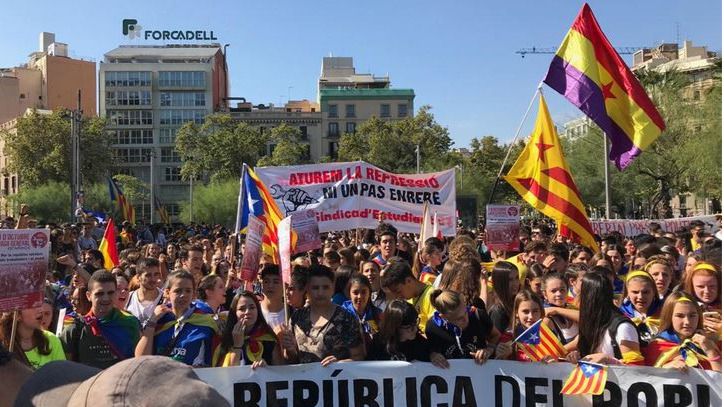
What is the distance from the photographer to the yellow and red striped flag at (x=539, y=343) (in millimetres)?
4961

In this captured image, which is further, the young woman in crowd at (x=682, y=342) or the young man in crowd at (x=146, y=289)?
the young man in crowd at (x=146, y=289)

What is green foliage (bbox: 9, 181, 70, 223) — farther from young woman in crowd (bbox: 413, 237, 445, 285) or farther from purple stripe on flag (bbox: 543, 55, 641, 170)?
young woman in crowd (bbox: 413, 237, 445, 285)

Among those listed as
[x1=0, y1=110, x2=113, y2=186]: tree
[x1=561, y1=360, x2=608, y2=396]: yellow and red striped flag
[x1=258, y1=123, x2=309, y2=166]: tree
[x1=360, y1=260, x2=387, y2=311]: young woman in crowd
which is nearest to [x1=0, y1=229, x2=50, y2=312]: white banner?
[x1=360, y1=260, x2=387, y2=311]: young woman in crowd

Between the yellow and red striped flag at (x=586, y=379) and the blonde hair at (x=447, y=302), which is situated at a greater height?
the blonde hair at (x=447, y=302)

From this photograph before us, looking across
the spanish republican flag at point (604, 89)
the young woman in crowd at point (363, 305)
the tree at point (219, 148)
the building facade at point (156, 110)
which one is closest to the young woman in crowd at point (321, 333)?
the young woman in crowd at point (363, 305)

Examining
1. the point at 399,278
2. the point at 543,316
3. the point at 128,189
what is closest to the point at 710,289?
the point at 543,316

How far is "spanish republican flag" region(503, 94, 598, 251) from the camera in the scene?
1005 centimetres

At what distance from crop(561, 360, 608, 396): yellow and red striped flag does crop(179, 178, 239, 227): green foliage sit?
58.9m

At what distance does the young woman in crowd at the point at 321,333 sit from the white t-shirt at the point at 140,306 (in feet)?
6.70

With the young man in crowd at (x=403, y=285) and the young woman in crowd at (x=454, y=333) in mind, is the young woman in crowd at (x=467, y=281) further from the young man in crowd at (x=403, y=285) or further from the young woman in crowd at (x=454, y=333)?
the young woman in crowd at (x=454, y=333)

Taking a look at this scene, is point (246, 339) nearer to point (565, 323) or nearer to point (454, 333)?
point (454, 333)

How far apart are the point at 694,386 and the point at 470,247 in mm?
3402

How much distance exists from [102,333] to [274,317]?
3.79 feet

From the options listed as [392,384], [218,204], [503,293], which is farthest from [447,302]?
[218,204]
